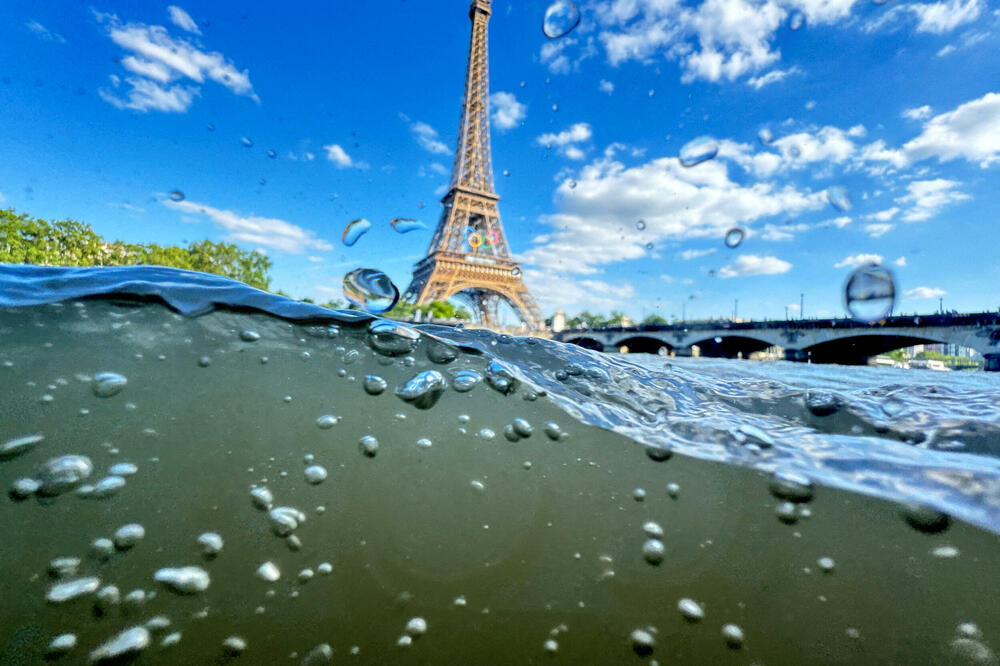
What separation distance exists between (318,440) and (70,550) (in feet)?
2.61

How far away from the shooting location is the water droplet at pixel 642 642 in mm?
1250

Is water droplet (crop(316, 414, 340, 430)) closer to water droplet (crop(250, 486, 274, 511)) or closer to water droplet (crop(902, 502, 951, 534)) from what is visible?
water droplet (crop(250, 486, 274, 511))

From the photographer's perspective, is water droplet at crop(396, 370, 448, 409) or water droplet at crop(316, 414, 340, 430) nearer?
water droplet at crop(316, 414, 340, 430)

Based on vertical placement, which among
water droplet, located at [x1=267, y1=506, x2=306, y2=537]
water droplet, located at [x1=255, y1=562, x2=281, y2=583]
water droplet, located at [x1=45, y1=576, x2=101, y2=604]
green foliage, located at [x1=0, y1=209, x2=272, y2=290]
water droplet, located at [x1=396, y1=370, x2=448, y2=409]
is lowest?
water droplet, located at [x1=255, y1=562, x2=281, y2=583]

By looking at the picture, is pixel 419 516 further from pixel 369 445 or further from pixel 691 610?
pixel 691 610

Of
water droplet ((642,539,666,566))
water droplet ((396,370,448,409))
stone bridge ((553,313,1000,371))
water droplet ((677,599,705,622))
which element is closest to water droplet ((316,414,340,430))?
water droplet ((396,370,448,409))

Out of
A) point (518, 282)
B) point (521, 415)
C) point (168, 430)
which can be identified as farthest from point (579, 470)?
point (518, 282)

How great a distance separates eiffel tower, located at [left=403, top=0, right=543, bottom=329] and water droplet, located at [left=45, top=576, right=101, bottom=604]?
30.9 metres

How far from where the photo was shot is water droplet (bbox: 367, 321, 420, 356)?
274 cm

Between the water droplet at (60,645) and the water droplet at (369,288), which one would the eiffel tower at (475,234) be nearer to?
the water droplet at (369,288)

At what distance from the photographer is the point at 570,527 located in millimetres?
1608

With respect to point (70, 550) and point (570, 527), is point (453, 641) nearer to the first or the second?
point (570, 527)

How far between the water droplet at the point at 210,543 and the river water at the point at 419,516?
2 centimetres

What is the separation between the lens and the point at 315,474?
5.44ft
